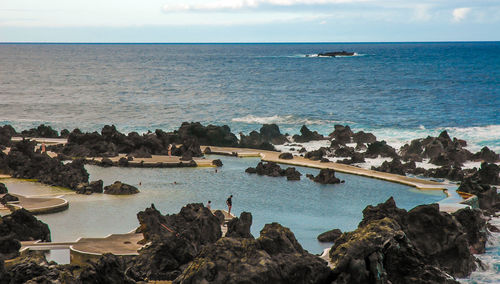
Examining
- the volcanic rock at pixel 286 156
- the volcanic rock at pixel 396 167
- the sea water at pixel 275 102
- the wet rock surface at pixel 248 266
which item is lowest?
the sea water at pixel 275 102

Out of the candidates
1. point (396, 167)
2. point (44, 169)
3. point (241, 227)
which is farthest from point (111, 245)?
point (396, 167)

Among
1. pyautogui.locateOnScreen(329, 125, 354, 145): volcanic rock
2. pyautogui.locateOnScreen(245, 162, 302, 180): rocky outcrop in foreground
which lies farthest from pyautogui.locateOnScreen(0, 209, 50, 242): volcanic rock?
pyautogui.locateOnScreen(329, 125, 354, 145): volcanic rock

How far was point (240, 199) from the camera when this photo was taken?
4831 cm

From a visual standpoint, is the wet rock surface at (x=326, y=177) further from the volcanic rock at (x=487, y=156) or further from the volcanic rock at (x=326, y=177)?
the volcanic rock at (x=487, y=156)

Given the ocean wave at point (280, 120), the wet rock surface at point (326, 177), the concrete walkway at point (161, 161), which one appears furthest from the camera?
the ocean wave at point (280, 120)

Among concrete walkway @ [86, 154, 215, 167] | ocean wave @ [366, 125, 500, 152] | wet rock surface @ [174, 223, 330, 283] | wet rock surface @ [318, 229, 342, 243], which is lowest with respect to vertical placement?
ocean wave @ [366, 125, 500, 152]

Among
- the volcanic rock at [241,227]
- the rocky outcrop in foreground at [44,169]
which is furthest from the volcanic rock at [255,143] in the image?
the volcanic rock at [241,227]

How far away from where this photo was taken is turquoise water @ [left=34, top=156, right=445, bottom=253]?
40562mm

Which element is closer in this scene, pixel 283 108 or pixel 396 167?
pixel 396 167

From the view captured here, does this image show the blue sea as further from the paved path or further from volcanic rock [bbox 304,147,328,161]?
volcanic rock [bbox 304,147,328,161]

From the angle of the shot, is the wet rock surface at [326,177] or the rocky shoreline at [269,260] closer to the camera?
the rocky shoreline at [269,260]

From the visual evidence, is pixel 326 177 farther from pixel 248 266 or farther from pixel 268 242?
pixel 248 266

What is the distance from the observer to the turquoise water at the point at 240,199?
4056cm

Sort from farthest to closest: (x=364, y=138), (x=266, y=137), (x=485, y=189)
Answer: (x=266, y=137), (x=364, y=138), (x=485, y=189)
